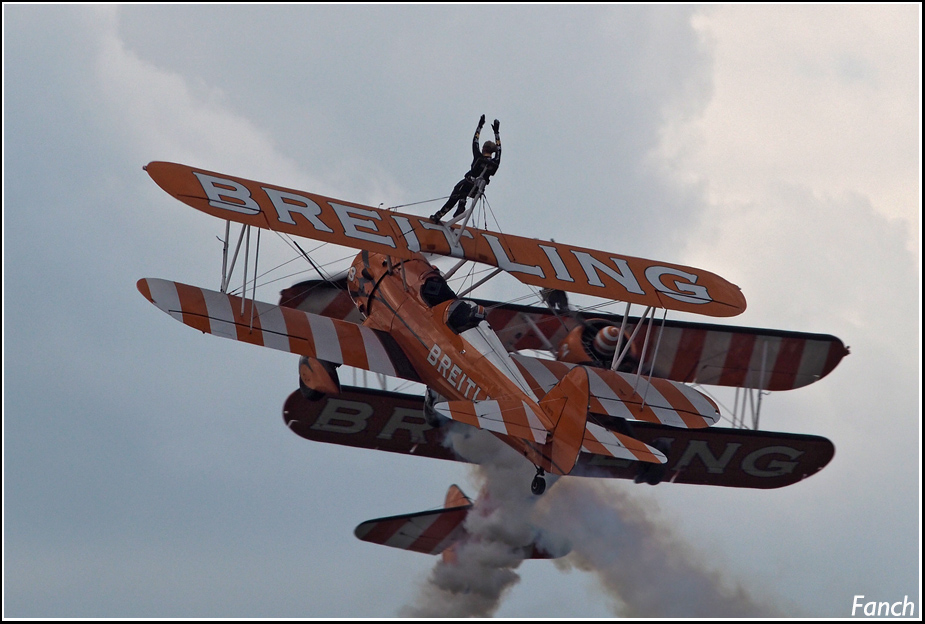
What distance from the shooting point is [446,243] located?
16.2 meters

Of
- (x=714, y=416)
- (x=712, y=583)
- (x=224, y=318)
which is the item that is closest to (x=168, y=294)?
(x=224, y=318)

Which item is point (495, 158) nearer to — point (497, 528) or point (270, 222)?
point (270, 222)

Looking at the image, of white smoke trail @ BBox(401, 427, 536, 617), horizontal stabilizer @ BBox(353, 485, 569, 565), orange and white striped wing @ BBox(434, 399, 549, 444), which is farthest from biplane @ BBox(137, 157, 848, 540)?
horizontal stabilizer @ BBox(353, 485, 569, 565)

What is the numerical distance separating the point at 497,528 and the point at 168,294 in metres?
4.74

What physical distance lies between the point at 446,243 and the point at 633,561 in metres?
4.47

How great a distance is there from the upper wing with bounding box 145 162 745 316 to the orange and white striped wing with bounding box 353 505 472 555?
3.79 m

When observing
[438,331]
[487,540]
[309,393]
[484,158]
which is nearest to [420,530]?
[487,540]

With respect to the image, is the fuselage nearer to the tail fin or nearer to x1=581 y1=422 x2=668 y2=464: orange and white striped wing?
the tail fin

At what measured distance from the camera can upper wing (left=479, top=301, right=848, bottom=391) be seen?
18.5 meters

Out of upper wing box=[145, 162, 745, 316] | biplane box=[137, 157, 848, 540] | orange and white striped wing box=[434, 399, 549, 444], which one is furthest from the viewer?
upper wing box=[145, 162, 745, 316]

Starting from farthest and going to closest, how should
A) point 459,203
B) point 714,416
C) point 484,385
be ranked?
point 459,203 < point 714,416 < point 484,385

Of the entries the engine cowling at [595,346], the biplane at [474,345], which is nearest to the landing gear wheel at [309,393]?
the biplane at [474,345]

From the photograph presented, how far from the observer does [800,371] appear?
1877 centimetres

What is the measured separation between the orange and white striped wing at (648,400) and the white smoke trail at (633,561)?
1.78 m
